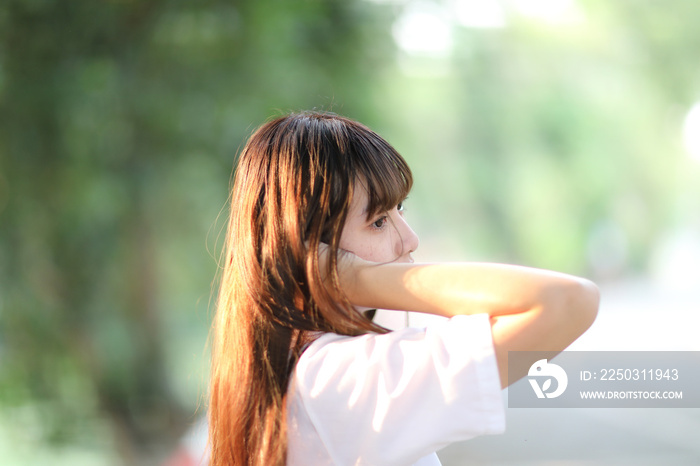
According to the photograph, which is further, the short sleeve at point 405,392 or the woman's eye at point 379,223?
the woman's eye at point 379,223

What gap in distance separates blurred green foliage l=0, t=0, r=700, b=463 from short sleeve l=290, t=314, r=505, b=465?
119cm

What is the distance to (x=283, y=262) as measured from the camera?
47 centimetres

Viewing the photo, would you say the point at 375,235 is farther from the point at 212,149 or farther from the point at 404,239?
the point at 212,149

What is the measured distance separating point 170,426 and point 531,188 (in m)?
1.28

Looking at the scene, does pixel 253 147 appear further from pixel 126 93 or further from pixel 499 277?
pixel 126 93

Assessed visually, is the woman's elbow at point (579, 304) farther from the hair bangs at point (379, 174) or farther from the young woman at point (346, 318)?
the hair bangs at point (379, 174)

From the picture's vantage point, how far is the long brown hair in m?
0.46

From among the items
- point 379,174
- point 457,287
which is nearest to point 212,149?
point 379,174

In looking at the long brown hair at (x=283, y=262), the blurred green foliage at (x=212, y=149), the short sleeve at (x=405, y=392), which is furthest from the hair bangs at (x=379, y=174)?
the blurred green foliage at (x=212, y=149)

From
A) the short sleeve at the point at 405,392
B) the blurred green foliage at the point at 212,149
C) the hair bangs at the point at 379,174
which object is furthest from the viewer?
the blurred green foliage at the point at 212,149

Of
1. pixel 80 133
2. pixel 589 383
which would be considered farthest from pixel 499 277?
pixel 80 133

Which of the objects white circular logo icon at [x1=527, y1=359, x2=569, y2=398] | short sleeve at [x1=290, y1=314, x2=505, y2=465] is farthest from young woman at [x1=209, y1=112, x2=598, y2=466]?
white circular logo icon at [x1=527, y1=359, x2=569, y2=398]

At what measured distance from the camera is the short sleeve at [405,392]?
386 millimetres

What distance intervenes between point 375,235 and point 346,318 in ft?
0.26
